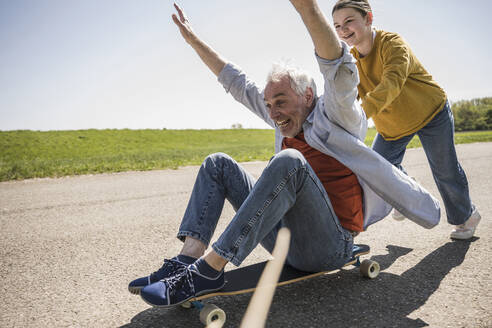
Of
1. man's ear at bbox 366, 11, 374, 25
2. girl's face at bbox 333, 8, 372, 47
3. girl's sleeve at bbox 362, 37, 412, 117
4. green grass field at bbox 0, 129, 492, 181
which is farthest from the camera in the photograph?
green grass field at bbox 0, 129, 492, 181

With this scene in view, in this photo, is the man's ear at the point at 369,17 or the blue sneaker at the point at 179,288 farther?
the man's ear at the point at 369,17

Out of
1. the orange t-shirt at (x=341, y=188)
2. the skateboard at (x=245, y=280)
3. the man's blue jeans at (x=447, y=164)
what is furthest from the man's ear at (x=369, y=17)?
the skateboard at (x=245, y=280)

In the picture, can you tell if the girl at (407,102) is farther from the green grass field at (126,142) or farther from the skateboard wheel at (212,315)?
the green grass field at (126,142)

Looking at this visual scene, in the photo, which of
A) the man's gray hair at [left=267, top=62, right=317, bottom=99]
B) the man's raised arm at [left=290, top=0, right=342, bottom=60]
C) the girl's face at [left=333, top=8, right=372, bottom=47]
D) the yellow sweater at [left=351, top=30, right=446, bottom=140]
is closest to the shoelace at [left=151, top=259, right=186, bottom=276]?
the man's gray hair at [left=267, top=62, right=317, bottom=99]

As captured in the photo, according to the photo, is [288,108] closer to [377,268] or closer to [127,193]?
[377,268]

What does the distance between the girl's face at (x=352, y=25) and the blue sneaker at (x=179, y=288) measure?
86.5 inches

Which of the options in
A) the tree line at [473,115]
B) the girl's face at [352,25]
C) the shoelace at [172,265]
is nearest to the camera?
the shoelace at [172,265]

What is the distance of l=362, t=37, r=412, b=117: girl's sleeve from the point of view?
103 inches

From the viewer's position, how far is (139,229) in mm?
4277

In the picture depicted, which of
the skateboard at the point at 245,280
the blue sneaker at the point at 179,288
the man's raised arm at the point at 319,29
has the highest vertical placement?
the man's raised arm at the point at 319,29

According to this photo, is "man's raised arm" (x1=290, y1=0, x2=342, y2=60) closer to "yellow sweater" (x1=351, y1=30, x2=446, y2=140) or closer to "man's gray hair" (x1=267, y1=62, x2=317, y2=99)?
"man's gray hair" (x1=267, y1=62, x2=317, y2=99)

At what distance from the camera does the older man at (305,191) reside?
1.98 metres

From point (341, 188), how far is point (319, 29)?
0.98 meters

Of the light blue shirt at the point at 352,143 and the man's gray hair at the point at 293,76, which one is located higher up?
the man's gray hair at the point at 293,76
